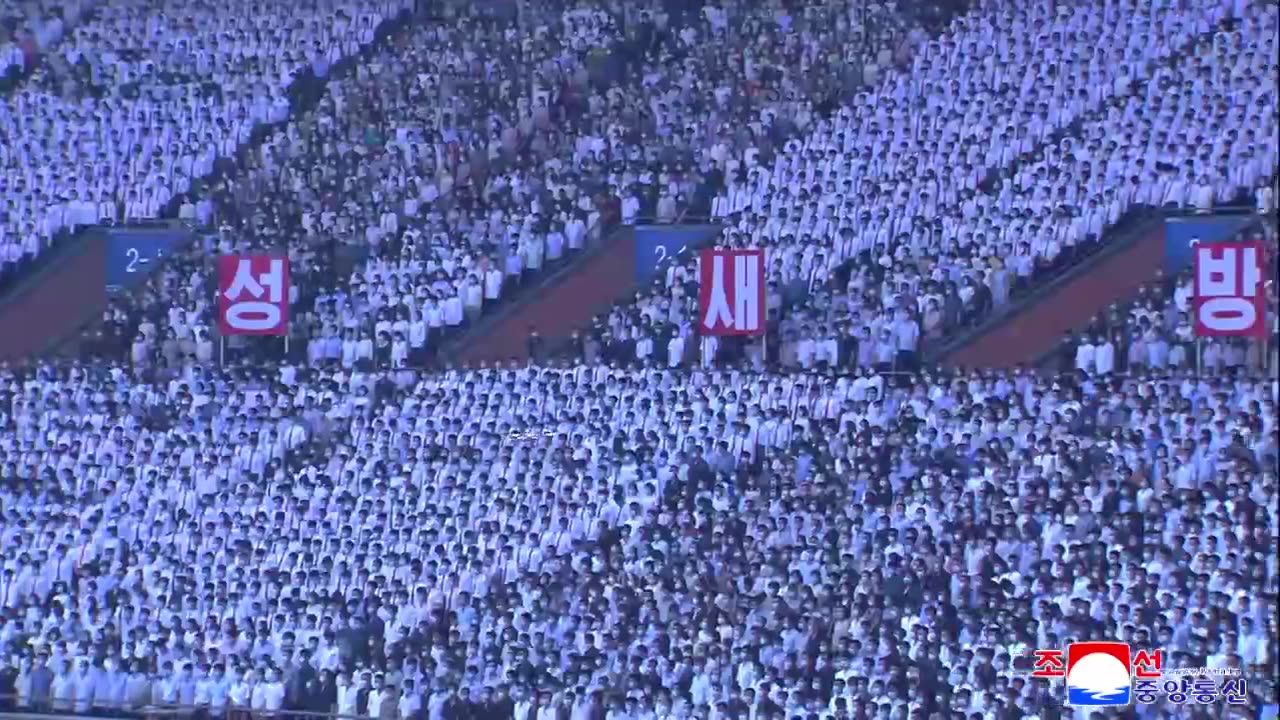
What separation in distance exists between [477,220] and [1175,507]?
11576 millimetres

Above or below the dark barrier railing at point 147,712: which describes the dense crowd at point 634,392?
above

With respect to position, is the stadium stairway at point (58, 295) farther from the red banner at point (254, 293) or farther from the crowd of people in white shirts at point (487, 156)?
the red banner at point (254, 293)

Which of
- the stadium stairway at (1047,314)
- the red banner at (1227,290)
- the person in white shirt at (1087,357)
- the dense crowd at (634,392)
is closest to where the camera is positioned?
the dense crowd at (634,392)

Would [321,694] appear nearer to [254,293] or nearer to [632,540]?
[632,540]

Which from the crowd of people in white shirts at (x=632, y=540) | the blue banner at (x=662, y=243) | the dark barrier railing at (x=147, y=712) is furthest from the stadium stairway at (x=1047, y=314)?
the dark barrier railing at (x=147, y=712)

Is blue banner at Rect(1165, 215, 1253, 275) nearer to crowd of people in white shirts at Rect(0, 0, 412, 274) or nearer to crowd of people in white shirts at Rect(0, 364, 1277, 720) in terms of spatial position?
crowd of people in white shirts at Rect(0, 364, 1277, 720)

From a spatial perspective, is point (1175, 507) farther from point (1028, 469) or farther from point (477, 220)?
point (477, 220)

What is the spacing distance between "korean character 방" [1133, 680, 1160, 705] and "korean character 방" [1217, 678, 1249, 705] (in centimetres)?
51

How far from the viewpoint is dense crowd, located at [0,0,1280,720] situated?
26.5m

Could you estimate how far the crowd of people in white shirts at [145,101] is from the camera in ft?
123

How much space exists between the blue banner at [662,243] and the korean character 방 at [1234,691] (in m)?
11.9

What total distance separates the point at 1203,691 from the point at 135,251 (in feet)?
56.3

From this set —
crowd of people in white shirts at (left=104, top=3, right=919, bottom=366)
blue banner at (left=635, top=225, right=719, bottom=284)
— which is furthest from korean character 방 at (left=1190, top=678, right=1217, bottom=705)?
crowd of people in white shirts at (left=104, top=3, right=919, bottom=366)

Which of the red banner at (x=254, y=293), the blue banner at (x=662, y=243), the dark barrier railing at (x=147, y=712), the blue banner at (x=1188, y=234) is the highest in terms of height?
the blue banner at (x=662, y=243)
